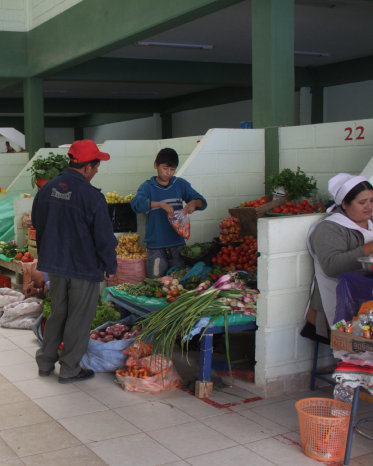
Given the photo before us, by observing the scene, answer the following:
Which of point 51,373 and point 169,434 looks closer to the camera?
point 169,434

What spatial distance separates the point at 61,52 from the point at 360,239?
8424 millimetres

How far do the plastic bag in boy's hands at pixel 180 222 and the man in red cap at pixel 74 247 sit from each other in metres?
1.13

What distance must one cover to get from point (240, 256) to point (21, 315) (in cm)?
244

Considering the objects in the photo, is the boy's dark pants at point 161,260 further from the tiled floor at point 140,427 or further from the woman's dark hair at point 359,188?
the woman's dark hair at point 359,188

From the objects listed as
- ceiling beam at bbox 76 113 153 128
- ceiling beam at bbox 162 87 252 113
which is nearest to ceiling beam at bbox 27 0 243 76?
ceiling beam at bbox 162 87 252 113

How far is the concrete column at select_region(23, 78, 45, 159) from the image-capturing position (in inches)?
499

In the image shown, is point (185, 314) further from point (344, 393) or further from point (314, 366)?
point (344, 393)

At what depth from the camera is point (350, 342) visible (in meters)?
3.38

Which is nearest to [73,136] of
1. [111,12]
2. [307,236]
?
[111,12]

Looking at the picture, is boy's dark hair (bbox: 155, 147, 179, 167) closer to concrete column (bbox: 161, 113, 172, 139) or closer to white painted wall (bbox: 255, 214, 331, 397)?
white painted wall (bbox: 255, 214, 331, 397)

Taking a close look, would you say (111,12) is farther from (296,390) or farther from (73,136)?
(73,136)

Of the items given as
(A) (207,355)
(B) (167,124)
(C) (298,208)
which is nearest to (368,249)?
(A) (207,355)

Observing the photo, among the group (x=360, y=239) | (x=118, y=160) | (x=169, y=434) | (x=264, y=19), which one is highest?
(x=264, y=19)

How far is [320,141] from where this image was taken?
605 cm
